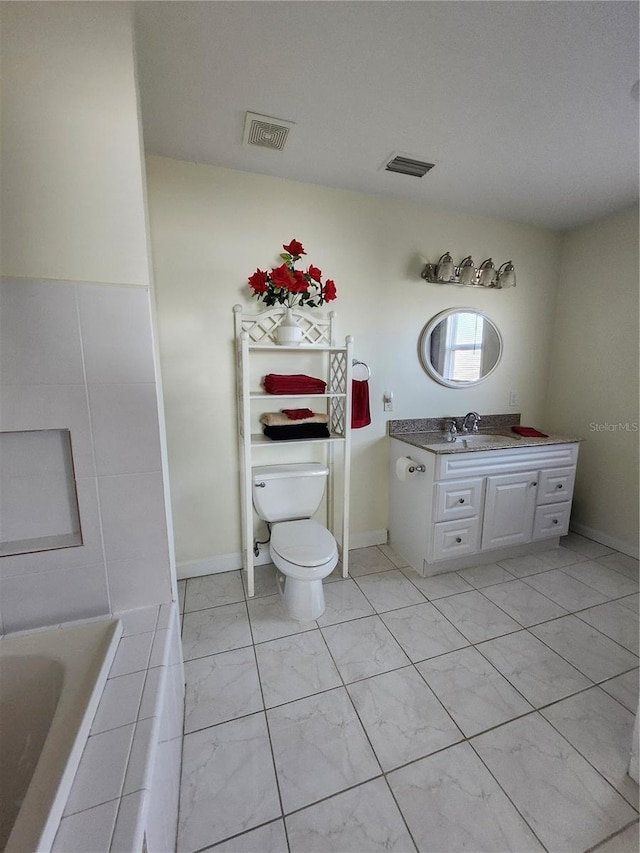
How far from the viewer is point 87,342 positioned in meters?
1.08

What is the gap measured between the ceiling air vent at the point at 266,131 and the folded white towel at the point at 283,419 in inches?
52.8

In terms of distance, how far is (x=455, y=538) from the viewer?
7.04 ft

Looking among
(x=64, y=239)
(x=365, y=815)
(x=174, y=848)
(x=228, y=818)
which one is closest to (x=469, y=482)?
(x=365, y=815)

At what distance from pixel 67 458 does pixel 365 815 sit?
4.78 feet

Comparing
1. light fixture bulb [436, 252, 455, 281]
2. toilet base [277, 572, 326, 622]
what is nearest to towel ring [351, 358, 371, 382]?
light fixture bulb [436, 252, 455, 281]

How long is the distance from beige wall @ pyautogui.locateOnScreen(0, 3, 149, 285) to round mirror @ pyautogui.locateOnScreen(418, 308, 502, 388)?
191 cm

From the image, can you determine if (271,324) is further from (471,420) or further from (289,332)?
(471,420)

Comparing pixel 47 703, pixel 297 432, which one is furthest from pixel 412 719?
pixel 297 432

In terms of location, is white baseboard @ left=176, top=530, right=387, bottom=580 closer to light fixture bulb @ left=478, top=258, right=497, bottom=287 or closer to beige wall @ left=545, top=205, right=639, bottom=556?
light fixture bulb @ left=478, top=258, right=497, bottom=287

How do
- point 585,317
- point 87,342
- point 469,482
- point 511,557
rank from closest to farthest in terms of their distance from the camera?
point 87,342 < point 469,482 < point 511,557 < point 585,317

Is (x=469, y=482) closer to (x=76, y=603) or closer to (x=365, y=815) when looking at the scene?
(x=365, y=815)

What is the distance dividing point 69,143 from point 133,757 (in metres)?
1.63

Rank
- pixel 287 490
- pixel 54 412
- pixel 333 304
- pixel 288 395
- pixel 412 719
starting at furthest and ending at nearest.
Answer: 1. pixel 333 304
2. pixel 287 490
3. pixel 288 395
4. pixel 412 719
5. pixel 54 412

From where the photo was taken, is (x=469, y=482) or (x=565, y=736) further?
(x=469, y=482)
